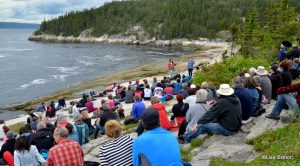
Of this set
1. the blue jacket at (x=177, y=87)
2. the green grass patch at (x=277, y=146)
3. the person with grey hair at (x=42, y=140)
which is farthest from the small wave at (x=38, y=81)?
the green grass patch at (x=277, y=146)

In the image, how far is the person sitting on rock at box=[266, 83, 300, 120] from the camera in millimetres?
9789

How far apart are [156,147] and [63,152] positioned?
251 cm

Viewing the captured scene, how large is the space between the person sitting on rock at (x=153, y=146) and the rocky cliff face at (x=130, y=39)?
124 meters

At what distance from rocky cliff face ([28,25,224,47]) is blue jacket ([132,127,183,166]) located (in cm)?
12374

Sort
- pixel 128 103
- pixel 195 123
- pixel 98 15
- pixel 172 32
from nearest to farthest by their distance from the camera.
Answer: pixel 195 123, pixel 128 103, pixel 172 32, pixel 98 15

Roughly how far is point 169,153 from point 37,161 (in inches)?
171

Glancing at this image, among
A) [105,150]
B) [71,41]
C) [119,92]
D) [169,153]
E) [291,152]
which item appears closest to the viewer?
[169,153]

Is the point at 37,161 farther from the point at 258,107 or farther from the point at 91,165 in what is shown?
the point at 258,107

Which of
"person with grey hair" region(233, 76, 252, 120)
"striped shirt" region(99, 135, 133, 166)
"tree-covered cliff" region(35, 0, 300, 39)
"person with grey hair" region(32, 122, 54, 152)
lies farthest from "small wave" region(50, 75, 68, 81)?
"tree-covered cliff" region(35, 0, 300, 39)

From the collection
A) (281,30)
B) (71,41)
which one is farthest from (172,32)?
(281,30)

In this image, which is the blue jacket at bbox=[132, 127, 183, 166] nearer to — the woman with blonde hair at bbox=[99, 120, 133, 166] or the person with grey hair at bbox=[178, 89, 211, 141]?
the woman with blonde hair at bbox=[99, 120, 133, 166]

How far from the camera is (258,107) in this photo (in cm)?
1172

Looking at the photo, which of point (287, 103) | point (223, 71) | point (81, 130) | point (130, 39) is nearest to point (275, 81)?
point (287, 103)

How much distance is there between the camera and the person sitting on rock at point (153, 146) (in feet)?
16.5
